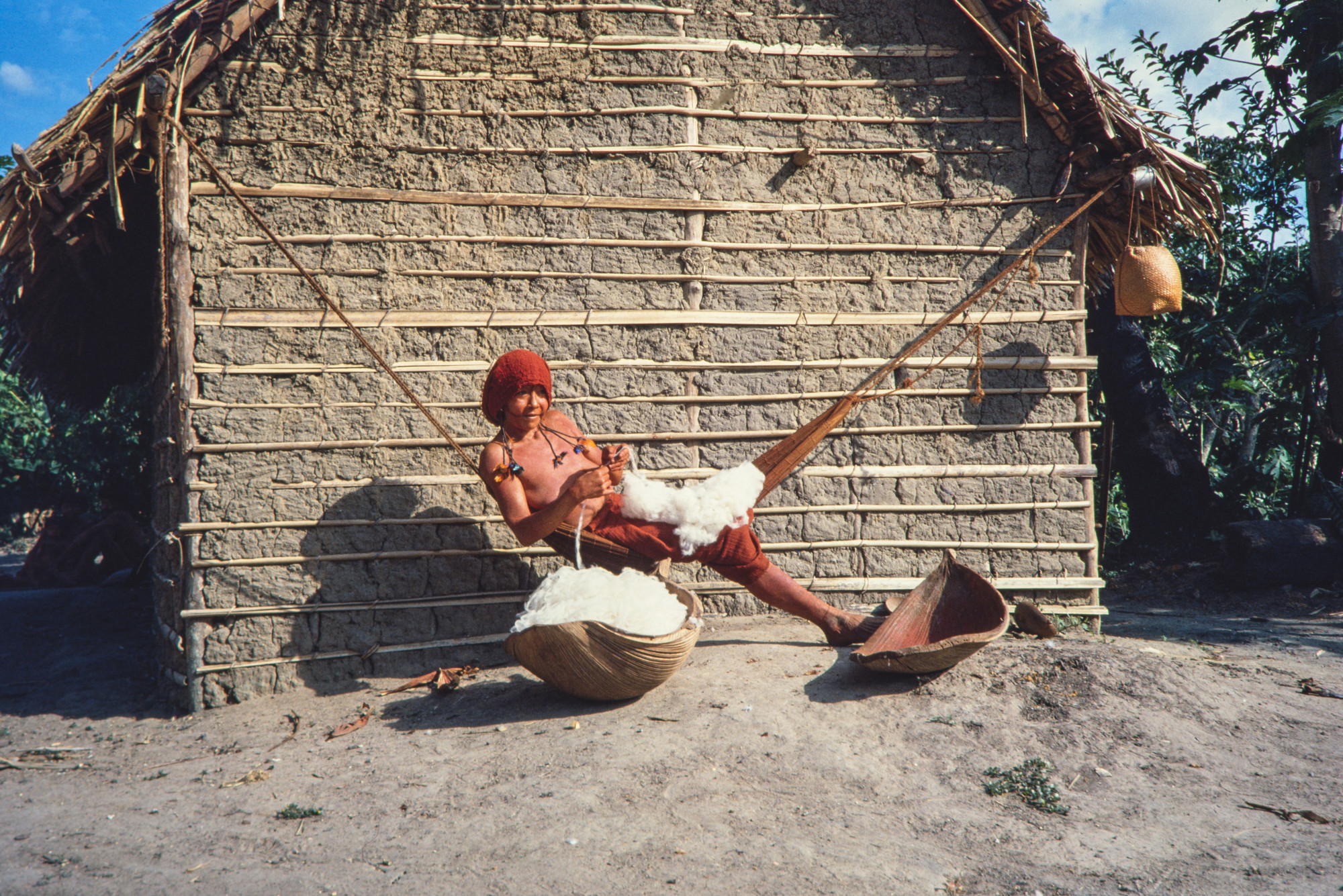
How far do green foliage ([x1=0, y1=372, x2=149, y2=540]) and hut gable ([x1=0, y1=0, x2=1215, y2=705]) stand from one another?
527 cm

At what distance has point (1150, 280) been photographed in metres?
3.83

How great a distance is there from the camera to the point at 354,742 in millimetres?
2990

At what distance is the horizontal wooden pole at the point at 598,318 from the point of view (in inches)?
136

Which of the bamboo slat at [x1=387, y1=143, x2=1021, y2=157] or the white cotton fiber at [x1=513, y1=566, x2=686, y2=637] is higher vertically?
the bamboo slat at [x1=387, y1=143, x2=1021, y2=157]

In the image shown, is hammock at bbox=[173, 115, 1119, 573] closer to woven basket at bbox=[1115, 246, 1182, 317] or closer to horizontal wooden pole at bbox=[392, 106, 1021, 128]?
woven basket at bbox=[1115, 246, 1182, 317]

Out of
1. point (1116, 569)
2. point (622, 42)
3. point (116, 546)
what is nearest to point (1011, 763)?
point (622, 42)

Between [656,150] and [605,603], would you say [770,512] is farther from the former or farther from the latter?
[656,150]

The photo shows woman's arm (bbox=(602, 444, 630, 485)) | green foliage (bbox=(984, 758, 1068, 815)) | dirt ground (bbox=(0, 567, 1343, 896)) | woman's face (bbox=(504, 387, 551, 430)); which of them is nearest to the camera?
dirt ground (bbox=(0, 567, 1343, 896))

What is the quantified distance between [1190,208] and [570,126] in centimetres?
308

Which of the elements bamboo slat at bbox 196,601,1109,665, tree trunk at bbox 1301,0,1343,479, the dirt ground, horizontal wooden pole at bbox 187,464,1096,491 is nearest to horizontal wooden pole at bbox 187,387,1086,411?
horizontal wooden pole at bbox 187,464,1096,491

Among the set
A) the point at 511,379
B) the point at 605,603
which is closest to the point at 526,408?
the point at 511,379

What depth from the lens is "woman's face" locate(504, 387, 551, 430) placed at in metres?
3.14

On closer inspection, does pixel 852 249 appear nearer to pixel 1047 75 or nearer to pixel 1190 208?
pixel 1047 75

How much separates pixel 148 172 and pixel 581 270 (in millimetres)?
1914
